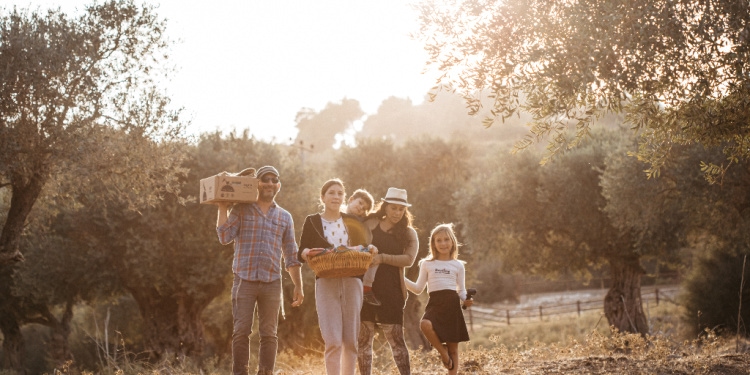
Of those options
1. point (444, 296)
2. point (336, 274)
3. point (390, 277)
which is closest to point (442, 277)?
point (444, 296)

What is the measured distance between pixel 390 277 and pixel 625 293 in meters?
19.7

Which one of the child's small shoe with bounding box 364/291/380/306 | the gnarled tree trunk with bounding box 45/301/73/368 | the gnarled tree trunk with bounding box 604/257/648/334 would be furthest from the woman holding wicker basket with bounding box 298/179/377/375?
the gnarled tree trunk with bounding box 45/301/73/368

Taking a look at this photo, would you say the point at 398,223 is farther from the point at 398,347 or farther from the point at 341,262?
the point at 341,262

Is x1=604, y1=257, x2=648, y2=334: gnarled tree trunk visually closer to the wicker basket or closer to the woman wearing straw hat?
the woman wearing straw hat

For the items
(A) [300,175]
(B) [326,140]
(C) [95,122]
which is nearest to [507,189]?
(A) [300,175]

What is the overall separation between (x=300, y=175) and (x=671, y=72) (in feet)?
59.3

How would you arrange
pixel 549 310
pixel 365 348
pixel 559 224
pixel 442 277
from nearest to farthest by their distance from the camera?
1. pixel 365 348
2. pixel 442 277
3. pixel 559 224
4. pixel 549 310

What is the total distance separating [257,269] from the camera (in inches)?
288

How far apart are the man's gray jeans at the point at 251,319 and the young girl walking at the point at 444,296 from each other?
1601 mm

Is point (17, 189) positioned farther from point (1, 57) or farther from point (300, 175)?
point (300, 175)

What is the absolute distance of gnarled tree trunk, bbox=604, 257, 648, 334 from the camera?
25.1 metres

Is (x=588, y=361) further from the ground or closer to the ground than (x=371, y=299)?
closer to the ground

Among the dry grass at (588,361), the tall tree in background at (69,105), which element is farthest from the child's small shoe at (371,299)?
the tall tree in background at (69,105)

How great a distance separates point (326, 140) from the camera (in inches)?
5792
